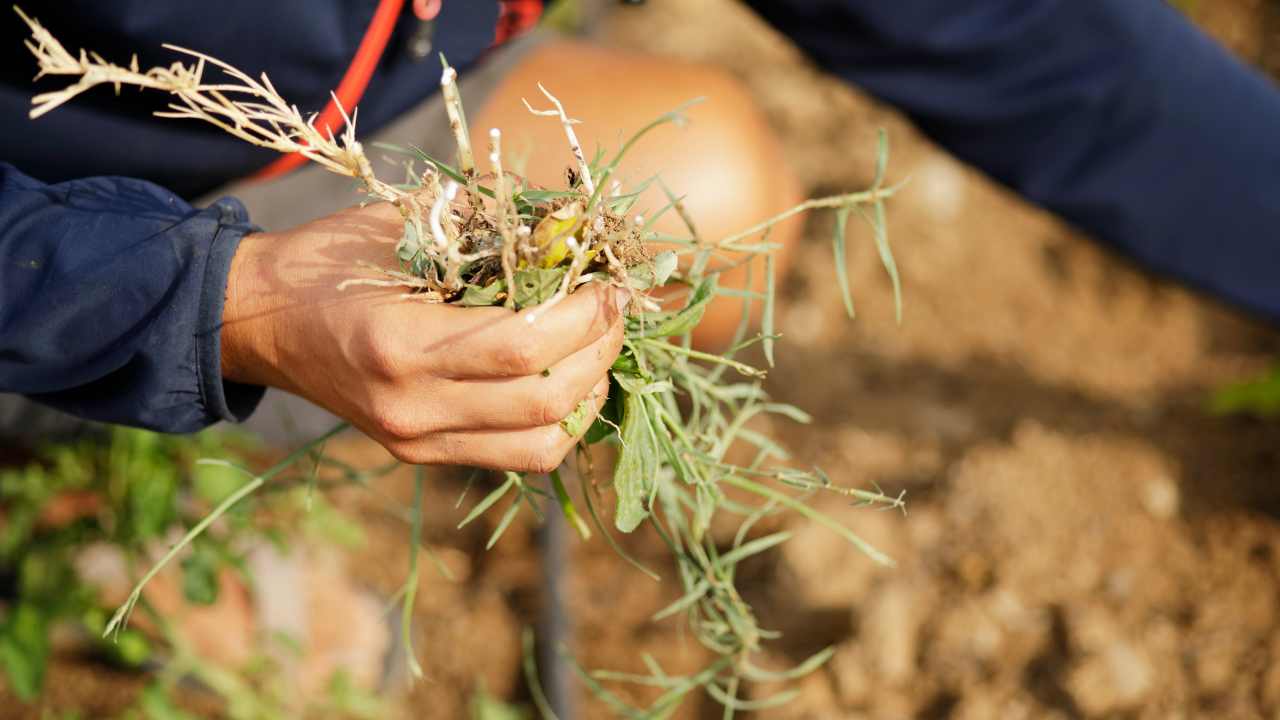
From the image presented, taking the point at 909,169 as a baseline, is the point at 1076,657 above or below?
below

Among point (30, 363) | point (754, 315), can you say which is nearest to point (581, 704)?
point (754, 315)

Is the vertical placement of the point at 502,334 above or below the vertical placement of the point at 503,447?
above

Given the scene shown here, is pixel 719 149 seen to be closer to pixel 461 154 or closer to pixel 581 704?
pixel 581 704

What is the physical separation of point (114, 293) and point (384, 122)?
0.57m

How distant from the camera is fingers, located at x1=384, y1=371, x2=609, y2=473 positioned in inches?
25.9

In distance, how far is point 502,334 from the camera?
1.92ft

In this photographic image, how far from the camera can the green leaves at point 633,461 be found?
67 cm

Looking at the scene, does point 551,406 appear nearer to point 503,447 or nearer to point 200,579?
point 503,447

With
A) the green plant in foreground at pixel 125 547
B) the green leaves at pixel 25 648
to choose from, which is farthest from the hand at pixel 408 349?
the green leaves at pixel 25 648

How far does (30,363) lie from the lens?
29.1 inches

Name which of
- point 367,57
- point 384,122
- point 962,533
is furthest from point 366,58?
point 962,533

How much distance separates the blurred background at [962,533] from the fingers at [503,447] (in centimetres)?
84

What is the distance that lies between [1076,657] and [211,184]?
1410mm

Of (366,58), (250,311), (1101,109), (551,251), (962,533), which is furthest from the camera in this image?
(962,533)
